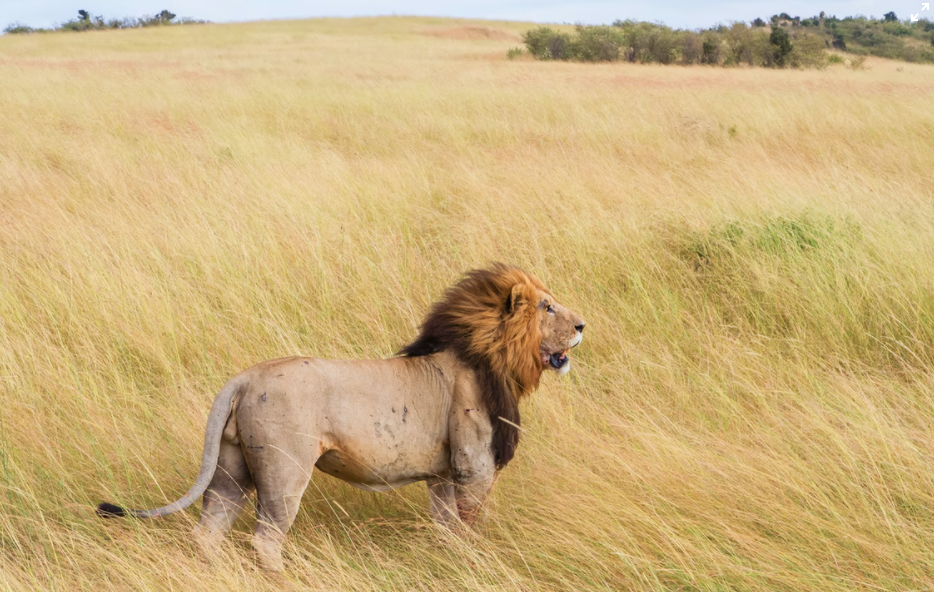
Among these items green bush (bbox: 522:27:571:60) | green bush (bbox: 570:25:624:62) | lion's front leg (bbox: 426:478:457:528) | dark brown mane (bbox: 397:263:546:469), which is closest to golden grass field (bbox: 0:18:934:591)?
lion's front leg (bbox: 426:478:457:528)

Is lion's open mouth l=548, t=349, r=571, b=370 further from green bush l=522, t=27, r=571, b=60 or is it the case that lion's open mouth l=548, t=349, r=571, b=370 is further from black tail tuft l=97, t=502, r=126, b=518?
green bush l=522, t=27, r=571, b=60

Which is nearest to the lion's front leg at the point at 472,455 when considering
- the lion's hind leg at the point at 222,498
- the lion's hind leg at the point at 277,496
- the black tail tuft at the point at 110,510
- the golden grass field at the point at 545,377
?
the golden grass field at the point at 545,377

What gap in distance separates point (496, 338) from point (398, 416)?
0.42 meters

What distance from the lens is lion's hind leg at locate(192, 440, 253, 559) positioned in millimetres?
2396

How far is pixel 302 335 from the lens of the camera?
4172 millimetres

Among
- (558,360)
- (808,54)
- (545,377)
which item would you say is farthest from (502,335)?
(808,54)

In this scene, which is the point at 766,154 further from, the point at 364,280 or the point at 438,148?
the point at 364,280

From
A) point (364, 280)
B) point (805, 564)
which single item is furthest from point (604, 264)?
point (805, 564)

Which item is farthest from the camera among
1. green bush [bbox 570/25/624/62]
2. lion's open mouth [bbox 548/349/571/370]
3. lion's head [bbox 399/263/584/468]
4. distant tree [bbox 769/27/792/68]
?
green bush [bbox 570/25/624/62]

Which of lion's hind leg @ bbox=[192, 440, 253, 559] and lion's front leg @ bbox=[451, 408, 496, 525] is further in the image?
lion's front leg @ bbox=[451, 408, 496, 525]

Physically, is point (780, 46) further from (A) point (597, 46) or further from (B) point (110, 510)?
(B) point (110, 510)

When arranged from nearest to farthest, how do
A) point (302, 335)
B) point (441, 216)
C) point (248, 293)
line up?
point (302, 335) < point (248, 293) < point (441, 216)

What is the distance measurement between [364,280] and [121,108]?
311 inches

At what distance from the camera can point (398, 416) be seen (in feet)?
8.22
